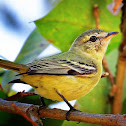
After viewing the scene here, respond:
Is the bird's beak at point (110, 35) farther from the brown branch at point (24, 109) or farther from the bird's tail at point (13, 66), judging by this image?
the brown branch at point (24, 109)

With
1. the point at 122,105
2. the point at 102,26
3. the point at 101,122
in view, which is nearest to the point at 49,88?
the point at 101,122

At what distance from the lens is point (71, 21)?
3.11m

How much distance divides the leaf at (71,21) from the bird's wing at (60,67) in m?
0.48

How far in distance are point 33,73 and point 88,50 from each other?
Answer: 1179 millimetres

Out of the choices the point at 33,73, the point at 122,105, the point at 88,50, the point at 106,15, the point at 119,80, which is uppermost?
the point at 33,73

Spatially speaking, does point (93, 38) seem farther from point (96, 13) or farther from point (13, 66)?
point (13, 66)

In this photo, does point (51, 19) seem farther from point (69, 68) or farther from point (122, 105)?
point (122, 105)

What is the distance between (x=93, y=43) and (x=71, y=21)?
0.36 m

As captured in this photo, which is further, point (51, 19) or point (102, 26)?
point (102, 26)

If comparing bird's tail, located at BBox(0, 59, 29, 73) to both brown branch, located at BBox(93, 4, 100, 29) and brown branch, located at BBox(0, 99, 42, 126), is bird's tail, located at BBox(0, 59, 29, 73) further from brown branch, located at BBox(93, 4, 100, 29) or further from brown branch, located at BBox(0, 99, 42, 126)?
brown branch, located at BBox(93, 4, 100, 29)

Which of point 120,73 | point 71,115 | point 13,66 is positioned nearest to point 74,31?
point 120,73

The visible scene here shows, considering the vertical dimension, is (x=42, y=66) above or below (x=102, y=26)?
above

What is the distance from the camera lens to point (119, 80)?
278 cm

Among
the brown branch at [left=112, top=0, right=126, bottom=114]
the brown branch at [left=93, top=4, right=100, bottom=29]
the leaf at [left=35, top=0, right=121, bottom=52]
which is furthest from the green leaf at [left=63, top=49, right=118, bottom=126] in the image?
the brown branch at [left=93, top=4, right=100, bottom=29]
